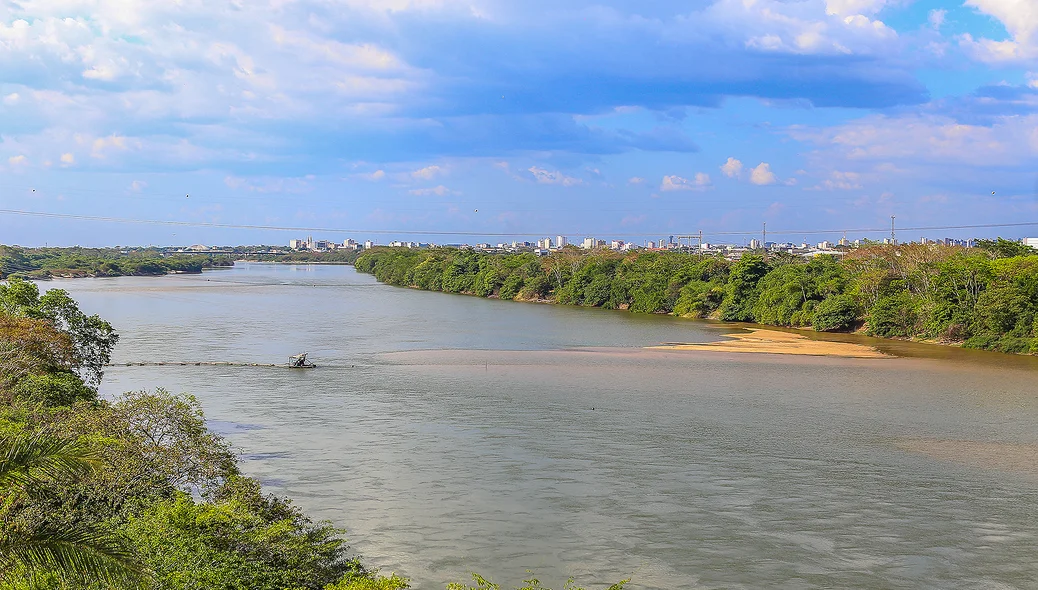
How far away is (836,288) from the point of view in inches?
1916

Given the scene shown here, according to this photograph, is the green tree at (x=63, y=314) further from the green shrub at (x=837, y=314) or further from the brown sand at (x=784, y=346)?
the green shrub at (x=837, y=314)

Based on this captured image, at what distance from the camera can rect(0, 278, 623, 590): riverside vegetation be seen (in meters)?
5.45

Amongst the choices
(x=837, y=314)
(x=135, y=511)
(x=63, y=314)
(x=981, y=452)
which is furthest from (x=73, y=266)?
(x=981, y=452)

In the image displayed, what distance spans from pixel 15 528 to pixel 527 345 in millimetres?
34845

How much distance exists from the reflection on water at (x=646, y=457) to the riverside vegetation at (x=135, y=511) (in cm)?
183

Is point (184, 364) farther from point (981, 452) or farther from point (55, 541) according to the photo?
point (55, 541)

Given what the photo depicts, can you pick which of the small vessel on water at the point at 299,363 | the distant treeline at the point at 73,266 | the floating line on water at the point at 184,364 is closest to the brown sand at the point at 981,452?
the small vessel on water at the point at 299,363

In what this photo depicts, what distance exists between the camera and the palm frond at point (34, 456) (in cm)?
541

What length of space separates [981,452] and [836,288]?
30.6 meters

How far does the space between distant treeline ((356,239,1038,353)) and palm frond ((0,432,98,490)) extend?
132 feet

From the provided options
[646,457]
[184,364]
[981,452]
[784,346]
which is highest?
[784,346]

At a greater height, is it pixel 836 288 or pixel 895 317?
pixel 836 288

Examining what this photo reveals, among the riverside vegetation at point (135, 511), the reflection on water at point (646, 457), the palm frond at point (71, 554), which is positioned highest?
the palm frond at point (71, 554)

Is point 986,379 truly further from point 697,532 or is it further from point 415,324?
point 415,324
